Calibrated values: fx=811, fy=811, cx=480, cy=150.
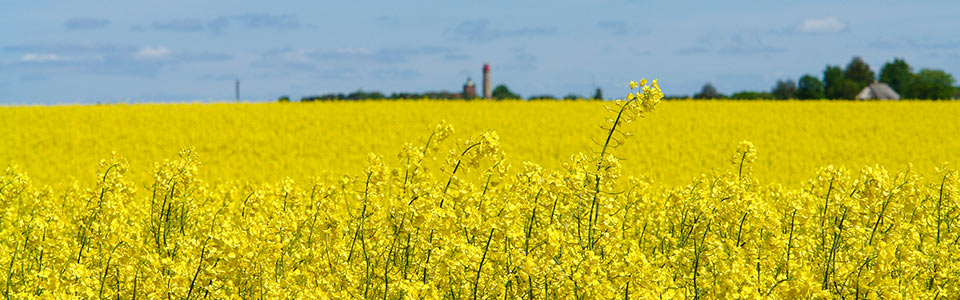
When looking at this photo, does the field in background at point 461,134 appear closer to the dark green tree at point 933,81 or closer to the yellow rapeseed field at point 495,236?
the yellow rapeseed field at point 495,236

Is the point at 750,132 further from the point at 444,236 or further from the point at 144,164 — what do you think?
the point at 444,236

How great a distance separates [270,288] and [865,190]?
4.19 m

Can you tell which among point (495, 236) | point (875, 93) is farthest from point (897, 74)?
point (495, 236)

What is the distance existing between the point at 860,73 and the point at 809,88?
1192cm

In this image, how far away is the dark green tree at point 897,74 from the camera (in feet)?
335

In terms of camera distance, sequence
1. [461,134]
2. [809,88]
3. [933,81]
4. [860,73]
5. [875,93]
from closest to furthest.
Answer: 1. [461,134]
2. [809,88]
3. [875,93]
4. [860,73]
5. [933,81]

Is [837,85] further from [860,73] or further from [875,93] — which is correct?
[860,73]

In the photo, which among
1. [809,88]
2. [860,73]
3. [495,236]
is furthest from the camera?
[860,73]

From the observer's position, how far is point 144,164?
21.2 m

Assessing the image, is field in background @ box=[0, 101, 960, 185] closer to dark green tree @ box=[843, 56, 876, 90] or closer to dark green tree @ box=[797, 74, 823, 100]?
dark green tree @ box=[797, 74, 823, 100]

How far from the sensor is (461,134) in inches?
950

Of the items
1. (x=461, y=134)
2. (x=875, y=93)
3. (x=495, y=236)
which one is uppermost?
(x=495, y=236)

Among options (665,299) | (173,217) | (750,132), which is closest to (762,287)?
(665,299)

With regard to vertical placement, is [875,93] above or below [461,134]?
below
